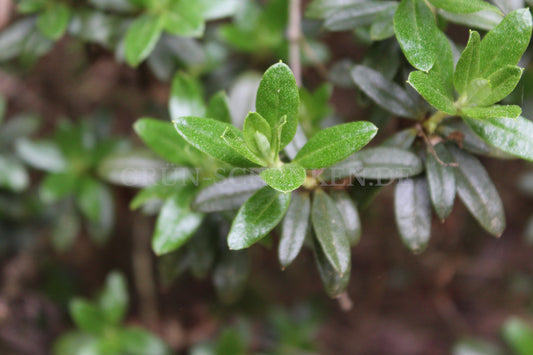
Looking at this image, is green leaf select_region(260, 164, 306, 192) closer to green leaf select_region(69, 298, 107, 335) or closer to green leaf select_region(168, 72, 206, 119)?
green leaf select_region(168, 72, 206, 119)

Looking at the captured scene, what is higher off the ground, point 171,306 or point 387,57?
point 387,57

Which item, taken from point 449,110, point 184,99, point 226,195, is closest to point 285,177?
point 226,195

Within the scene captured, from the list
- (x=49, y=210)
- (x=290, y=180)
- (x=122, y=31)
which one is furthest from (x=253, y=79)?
(x=49, y=210)

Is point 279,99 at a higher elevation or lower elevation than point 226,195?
higher

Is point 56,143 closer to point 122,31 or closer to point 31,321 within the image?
point 122,31

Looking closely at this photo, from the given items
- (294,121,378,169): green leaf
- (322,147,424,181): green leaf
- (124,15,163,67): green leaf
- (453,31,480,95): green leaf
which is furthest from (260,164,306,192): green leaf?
(124,15,163,67): green leaf

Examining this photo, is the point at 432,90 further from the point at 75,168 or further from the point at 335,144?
the point at 75,168
